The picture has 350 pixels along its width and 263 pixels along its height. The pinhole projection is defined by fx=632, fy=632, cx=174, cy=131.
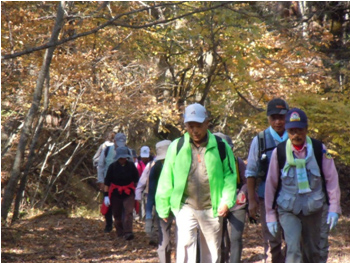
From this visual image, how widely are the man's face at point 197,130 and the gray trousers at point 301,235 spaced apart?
1.15 meters

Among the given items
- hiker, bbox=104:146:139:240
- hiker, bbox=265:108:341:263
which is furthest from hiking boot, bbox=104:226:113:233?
hiker, bbox=265:108:341:263

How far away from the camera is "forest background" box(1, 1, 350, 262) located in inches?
551

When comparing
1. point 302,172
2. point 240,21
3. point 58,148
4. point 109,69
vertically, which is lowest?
point 302,172

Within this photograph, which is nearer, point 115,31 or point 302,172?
point 302,172

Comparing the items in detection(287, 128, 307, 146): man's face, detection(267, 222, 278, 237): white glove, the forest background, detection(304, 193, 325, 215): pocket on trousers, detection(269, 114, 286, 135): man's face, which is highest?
the forest background

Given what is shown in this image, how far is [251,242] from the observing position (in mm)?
13273

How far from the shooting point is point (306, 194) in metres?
6.25

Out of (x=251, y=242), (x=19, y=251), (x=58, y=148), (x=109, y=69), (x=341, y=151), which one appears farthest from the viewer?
(x=58, y=148)

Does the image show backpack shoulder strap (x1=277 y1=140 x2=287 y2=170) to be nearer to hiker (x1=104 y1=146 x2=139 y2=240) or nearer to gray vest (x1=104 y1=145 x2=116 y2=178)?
hiker (x1=104 y1=146 x2=139 y2=240)

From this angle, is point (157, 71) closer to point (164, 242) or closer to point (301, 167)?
point (164, 242)

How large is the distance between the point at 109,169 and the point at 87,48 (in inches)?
169

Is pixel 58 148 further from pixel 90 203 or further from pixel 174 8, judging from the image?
pixel 174 8

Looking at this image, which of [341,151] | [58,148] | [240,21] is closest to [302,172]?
[341,151]

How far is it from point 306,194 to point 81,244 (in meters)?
7.85
